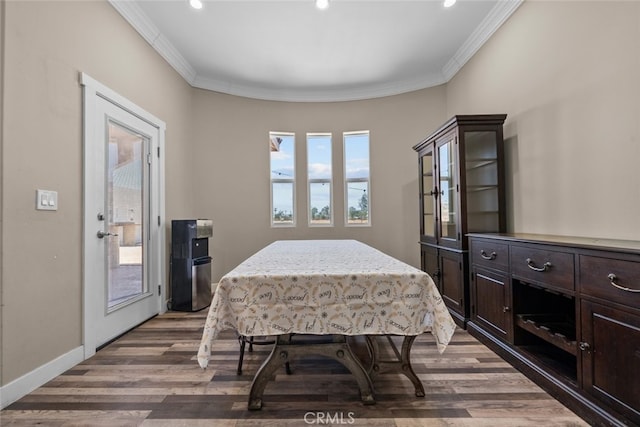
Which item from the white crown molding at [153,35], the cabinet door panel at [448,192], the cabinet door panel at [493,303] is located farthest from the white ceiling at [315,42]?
the cabinet door panel at [493,303]

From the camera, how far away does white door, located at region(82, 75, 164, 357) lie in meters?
2.32

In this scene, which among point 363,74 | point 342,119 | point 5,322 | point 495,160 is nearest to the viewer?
point 5,322

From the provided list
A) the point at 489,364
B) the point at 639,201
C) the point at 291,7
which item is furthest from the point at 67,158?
the point at 639,201

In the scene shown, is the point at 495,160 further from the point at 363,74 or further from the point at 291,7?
the point at 291,7

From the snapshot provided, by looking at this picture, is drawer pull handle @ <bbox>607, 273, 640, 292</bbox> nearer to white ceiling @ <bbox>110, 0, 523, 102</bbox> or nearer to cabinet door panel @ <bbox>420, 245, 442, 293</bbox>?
cabinet door panel @ <bbox>420, 245, 442, 293</bbox>

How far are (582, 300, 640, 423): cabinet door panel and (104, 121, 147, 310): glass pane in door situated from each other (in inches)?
132

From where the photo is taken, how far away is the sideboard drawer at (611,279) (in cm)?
127

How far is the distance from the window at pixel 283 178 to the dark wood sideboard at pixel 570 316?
275 centimetres

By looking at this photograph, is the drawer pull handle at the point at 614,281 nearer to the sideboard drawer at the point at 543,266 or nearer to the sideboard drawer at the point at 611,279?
the sideboard drawer at the point at 611,279

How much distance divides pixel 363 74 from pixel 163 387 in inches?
160

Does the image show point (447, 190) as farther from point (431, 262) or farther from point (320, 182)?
point (320, 182)

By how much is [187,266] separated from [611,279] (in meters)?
3.54

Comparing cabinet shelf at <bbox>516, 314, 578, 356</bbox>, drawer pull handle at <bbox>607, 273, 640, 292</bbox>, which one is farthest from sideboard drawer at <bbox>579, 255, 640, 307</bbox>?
cabinet shelf at <bbox>516, 314, 578, 356</bbox>

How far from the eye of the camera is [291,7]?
9.36 ft
